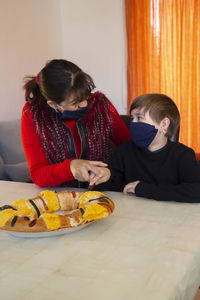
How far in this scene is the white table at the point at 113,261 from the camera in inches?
23.7

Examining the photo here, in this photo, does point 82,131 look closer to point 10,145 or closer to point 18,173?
point 18,173

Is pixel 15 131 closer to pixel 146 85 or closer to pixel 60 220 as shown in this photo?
pixel 146 85

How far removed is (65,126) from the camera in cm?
146

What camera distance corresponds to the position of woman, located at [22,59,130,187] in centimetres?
124

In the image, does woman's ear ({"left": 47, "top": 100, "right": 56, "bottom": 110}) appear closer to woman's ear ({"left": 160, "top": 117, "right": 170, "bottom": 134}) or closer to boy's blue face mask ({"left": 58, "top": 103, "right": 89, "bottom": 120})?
boy's blue face mask ({"left": 58, "top": 103, "right": 89, "bottom": 120})

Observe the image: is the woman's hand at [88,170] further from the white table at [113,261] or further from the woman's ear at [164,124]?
the woman's ear at [164,124]

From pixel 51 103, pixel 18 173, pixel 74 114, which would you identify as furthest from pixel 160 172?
pixel 18 173

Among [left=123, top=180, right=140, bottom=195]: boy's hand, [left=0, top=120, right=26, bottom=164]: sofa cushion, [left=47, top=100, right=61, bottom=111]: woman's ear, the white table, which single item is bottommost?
[left=0, top=120, right=26, bottom=164]: sofa cushion

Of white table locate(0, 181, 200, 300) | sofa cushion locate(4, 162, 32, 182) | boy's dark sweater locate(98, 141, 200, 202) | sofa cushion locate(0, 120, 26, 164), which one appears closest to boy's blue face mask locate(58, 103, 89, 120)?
boy's dark sweater locate(98, 141, 200, 202)

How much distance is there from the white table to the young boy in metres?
0.35

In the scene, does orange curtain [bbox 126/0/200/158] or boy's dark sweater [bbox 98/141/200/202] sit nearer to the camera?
boy's dark sweater [bbox 98/141/200/202]

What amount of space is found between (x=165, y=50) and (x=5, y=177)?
2.00m

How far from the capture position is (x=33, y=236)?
2.71ft

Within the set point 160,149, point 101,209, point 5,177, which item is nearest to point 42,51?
point 5,177
